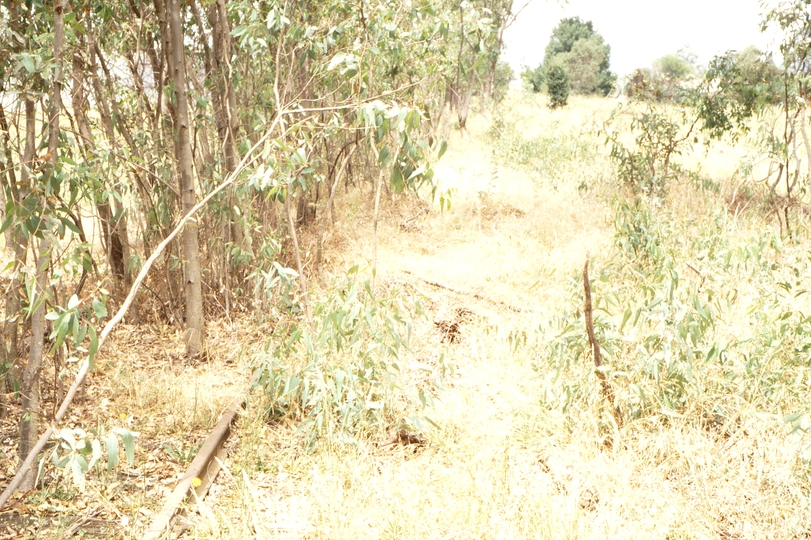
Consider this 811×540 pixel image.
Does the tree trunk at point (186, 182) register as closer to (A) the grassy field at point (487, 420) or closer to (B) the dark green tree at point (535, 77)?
(A) the grassy field at point (487, 420)

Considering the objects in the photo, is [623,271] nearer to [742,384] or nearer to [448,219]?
[742,384]

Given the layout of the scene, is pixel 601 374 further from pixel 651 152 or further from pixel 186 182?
pixel 651 152

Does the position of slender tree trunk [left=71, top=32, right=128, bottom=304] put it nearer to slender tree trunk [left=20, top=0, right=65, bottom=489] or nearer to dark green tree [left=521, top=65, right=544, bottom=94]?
slender tree trunk [left=20, top=0, right=65, bottom=489]

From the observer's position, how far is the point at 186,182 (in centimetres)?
570

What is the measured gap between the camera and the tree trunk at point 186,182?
5578mm

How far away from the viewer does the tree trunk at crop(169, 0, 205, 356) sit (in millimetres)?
5578

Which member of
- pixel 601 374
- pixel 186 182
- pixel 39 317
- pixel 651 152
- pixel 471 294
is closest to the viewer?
pixel 39 317

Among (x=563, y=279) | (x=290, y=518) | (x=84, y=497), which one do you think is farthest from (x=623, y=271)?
(x=84, y=497)

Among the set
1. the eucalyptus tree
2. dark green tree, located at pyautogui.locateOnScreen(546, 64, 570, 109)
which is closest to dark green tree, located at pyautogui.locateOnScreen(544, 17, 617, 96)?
dark green tree, located at pyautogui.locateOnScreen(546, 64, 570, 109)

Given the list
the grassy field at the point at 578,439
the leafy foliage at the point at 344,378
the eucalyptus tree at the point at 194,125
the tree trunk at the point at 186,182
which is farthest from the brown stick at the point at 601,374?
the tree trunk at the point at 186,182

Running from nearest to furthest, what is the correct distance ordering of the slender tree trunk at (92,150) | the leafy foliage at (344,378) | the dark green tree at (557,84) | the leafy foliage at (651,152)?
the leafy foliage at (344,378) → the slender tree trunk at (92,150) → the leafy foliage at (651,152) → the dark green tree at (557,84)

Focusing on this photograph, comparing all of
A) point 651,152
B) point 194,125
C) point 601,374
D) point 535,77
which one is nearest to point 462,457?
point 601,374

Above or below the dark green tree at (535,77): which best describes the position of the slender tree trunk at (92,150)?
below

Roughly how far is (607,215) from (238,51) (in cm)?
557
